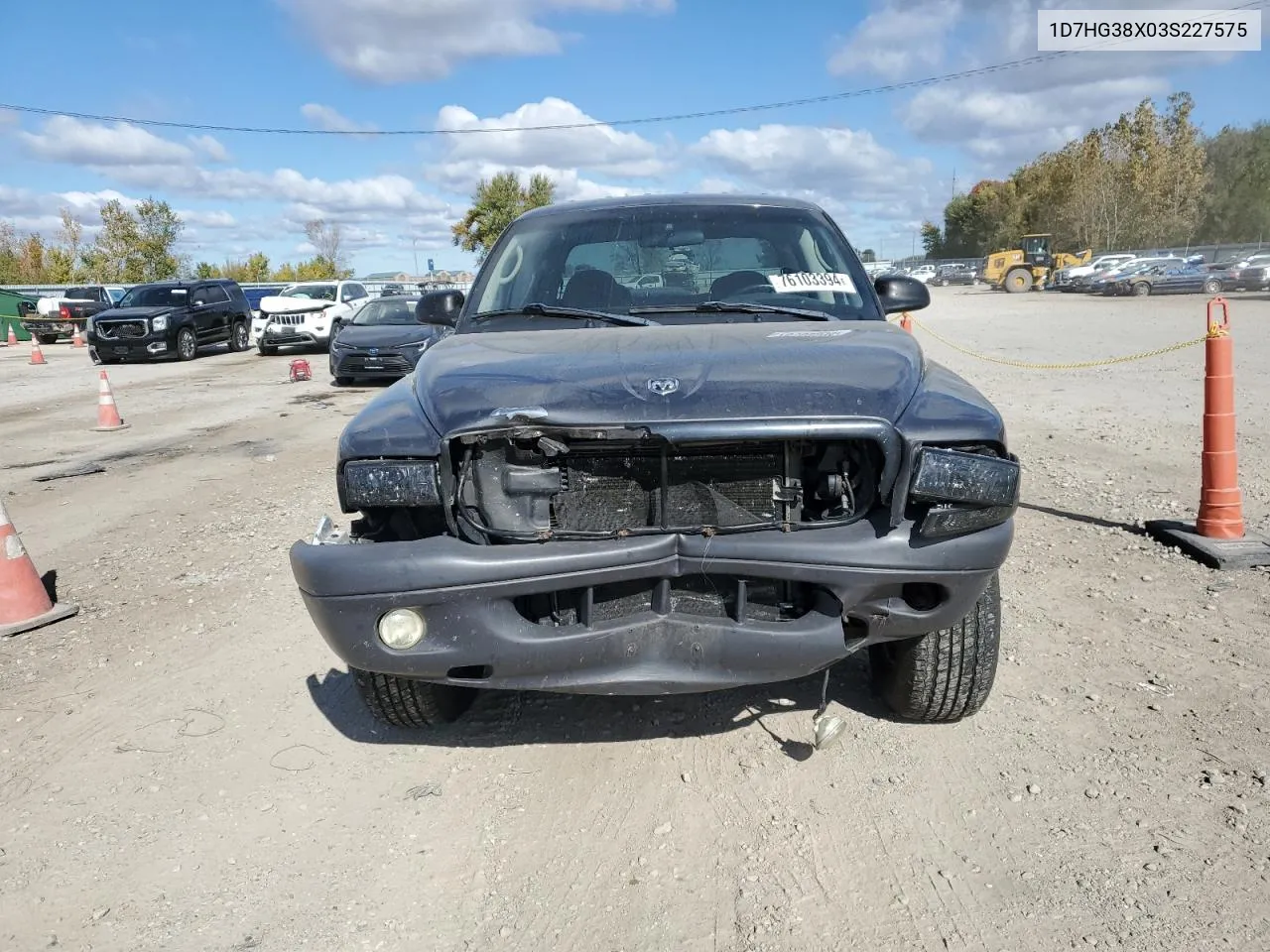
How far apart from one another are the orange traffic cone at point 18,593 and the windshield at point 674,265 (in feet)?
8.56

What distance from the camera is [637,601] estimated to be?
8.79ft

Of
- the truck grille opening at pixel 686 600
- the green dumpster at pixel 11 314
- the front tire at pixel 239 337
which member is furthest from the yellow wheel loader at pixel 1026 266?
the truck grille opening at pixel 686 600

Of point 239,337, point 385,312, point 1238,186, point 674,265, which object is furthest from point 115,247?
point 1238,186

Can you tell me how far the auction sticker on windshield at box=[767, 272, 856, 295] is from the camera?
3.87 metres

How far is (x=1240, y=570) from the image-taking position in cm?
473

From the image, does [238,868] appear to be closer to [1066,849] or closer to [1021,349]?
[1066,849]

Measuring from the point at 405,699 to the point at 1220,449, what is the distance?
4.27 meters

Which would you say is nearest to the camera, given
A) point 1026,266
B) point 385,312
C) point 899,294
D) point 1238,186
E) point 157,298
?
point 899,294

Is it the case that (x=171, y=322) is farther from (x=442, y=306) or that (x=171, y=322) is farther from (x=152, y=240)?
(x=152, y=240)

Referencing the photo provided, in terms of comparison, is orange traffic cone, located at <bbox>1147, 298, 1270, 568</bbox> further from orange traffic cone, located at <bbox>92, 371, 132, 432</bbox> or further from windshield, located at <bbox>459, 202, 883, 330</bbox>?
orange traffic cone, located at <bbox>92, 371, 132, 432</bbox>

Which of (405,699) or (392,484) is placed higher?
(392,484)

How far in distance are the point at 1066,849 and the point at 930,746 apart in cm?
63

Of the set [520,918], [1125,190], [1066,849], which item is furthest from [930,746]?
[1125,190]

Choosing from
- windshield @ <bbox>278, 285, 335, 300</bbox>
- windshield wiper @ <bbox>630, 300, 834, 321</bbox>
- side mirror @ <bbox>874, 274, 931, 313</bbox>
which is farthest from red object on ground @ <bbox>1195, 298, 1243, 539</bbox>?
windshield @ <bbox>278, 285, 335, 300</bbox>
